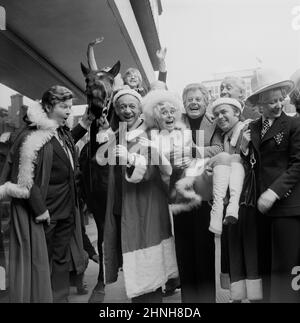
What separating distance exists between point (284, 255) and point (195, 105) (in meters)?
0.93

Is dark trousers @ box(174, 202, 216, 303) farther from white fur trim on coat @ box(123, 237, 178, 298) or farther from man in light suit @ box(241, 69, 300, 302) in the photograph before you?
man in light suit @ box(241, 69, 300, 302)

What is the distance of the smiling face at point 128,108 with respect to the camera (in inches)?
82.1

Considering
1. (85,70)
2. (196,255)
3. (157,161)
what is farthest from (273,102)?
(85,70)

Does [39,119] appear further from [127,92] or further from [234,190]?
[234,190]

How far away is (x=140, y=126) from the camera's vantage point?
2.08 m

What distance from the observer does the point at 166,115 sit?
2.02m

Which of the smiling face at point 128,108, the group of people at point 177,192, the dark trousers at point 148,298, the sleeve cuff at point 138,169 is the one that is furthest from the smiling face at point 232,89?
the dark trousers at point 148,298

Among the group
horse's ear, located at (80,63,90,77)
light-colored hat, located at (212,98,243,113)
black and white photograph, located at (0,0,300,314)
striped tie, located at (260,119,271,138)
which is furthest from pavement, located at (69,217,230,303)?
horse's ear, located at (80,63,90,77)

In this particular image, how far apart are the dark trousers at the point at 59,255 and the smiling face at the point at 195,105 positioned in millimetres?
961

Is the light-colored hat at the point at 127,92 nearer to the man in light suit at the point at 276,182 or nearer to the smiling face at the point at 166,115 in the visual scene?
the smiling face at the point at 166,115

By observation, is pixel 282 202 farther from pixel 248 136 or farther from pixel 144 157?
pixel 144 157

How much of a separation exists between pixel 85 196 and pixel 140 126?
603 mm

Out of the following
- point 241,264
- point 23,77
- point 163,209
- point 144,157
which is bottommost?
point 241,264

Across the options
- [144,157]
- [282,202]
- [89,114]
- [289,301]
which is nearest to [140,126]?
[144,157]
